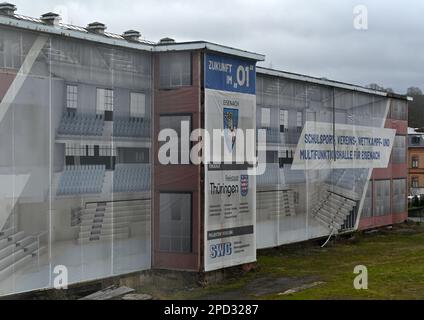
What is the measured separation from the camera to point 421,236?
33562mm

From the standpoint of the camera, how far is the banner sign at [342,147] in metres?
28.1

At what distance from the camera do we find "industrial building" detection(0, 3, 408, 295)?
1600 centimetres

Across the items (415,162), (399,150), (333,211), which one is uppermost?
(399,150)

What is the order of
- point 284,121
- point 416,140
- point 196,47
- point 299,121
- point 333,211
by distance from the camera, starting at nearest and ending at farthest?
point 196,47 < point 284,121 < point 299,121 < point 333,211 < point 416,140

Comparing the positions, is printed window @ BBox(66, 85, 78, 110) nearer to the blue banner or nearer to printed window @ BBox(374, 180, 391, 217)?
the blue banner

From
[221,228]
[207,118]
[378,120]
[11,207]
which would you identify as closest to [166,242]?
[221,228]

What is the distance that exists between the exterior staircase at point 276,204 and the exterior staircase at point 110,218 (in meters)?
6.53

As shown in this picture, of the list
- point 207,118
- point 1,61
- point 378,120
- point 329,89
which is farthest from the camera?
point 378,120

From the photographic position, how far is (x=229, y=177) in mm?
20359

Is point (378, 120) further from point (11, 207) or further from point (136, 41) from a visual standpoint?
point (11, 207)

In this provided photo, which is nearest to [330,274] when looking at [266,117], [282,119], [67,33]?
[266,117]

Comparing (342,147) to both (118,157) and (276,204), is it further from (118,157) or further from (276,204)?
(118,157)

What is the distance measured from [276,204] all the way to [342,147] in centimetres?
639
